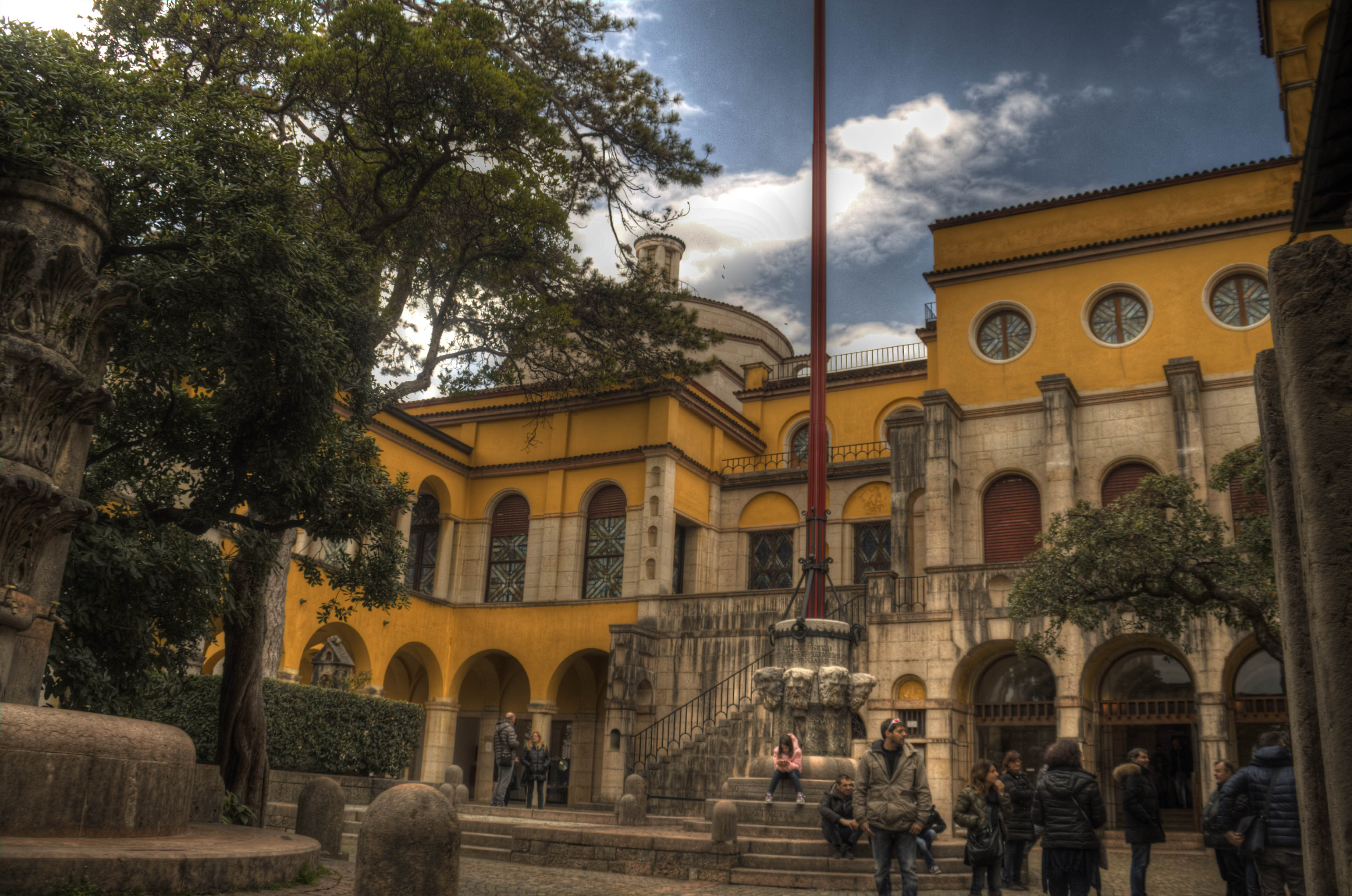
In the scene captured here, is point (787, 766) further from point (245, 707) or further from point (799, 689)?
point (245, 707)

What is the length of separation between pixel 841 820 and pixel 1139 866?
3274 mm

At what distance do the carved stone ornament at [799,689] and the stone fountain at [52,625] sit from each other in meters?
6.47

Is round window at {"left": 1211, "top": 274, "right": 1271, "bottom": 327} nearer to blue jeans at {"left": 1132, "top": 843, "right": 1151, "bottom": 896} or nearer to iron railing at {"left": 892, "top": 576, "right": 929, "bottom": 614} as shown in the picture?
iron railing at {"left": 892, "top": 576, "right": 929, "bottom": 614}

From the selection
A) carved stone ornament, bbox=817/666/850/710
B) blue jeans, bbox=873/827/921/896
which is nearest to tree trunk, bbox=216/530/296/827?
carved stone ornament, bbox=817/666/850/710

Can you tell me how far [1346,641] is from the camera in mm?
2420

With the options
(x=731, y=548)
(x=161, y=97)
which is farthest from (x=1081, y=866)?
(x=731, y=548)

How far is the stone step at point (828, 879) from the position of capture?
10898 millimetres

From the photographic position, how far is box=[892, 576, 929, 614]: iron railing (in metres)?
21.3

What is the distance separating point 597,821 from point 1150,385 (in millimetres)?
14161

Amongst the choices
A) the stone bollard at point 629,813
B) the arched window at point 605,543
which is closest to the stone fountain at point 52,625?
the stone bollard at point 629,813

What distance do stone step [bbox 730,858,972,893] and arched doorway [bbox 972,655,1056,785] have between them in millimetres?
9966

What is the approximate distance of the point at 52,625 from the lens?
7418 millimetres

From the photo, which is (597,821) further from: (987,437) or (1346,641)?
(1346,641)

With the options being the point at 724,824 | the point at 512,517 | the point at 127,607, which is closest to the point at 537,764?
the point at 724,824
